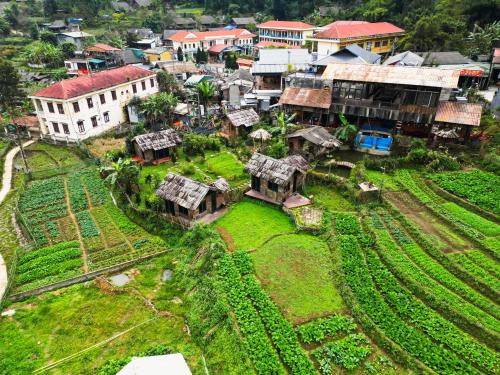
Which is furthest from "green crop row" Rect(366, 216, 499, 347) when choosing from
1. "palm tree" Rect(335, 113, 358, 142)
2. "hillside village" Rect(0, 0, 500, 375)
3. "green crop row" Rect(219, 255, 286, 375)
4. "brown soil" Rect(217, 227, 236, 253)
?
"palm tree" Rect(335, 113, 358, 142)

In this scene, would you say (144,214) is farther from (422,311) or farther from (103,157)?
(422,311)

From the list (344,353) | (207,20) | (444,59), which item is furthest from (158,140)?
(207,20)

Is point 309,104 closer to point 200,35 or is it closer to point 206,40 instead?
point 206,40

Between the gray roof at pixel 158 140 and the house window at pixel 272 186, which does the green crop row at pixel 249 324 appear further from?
the gray roof at pixel 158 140

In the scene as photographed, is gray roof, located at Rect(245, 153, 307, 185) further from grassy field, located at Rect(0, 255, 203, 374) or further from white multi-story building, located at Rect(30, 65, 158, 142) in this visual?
white multi-story building, located at Rect(30, 65, 158, 142)

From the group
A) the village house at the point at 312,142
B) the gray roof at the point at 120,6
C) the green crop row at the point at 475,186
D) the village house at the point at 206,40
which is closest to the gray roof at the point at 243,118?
the village house at the point at 312,142

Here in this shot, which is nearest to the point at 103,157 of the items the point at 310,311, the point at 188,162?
the point at 188,162

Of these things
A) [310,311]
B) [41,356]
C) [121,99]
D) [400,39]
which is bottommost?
[41,356]
